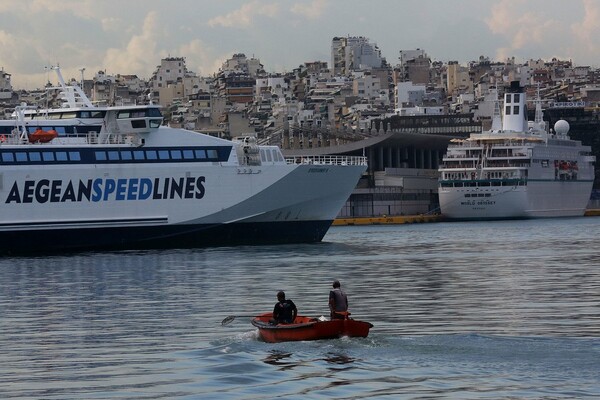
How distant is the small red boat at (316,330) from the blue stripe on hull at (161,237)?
37.0 meters

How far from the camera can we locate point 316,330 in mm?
27875

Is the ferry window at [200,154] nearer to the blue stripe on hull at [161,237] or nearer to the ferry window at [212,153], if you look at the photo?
the ferry window at [212,153]

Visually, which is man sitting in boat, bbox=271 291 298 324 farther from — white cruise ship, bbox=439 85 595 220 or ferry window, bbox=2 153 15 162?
white cruise ship, bbox=439 85 595 220

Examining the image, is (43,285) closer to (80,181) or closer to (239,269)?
(239,269)

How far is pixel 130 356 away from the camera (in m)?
27.8

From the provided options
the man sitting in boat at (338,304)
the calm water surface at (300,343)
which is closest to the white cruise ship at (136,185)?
the calm water surface at (300,343)

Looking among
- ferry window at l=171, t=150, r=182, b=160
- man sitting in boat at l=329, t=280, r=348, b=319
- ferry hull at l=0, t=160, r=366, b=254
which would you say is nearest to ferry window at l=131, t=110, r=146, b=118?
ferry window at l=171, t=150, r=182, b=160

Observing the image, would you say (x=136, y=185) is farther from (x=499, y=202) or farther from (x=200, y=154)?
(x=499, y=202)

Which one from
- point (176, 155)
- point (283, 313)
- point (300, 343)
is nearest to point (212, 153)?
point (176, 155)

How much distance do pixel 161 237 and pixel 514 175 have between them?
7212cm

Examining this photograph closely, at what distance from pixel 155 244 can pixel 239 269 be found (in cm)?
1601

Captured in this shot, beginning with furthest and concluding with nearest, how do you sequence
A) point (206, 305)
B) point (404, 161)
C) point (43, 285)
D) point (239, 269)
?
point (404, 161) < point (239, 269) < point (43, 285) < point (206, 305)

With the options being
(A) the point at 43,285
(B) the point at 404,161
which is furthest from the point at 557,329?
(B) the point at 404,161

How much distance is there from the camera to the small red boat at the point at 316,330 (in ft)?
90.9
